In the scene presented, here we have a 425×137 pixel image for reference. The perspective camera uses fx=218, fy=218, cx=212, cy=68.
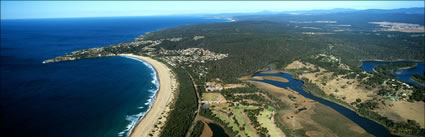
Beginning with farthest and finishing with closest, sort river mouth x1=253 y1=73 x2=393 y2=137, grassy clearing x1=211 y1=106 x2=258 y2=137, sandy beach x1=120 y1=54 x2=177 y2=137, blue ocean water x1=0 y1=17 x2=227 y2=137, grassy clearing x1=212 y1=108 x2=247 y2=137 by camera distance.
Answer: river mouth x1=253 y1=73 x2=393 y2=137 → blue ocean water x1=0 y1=17 x2=227 y2=137 → grassy clearing x1=212 y1=108 x2=247 y2=137 → sandy beach x1=120 y1=54 x2=177 y2=137 → grassy clearing x1=211 y1=106 x2=258 y2=137

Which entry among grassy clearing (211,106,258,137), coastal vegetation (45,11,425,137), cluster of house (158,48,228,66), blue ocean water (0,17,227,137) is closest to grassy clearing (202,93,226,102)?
coastal vegetation (45,11,425,137)

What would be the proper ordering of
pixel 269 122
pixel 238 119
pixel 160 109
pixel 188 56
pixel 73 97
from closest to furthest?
1. pixel 269 122
2. pixel 238 119
3. pixel 160 109
4. pixel 73 97
5. pixel 188 56

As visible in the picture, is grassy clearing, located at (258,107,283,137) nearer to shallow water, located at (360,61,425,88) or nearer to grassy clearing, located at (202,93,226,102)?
grassy clearing, located at (202,93,226,102)

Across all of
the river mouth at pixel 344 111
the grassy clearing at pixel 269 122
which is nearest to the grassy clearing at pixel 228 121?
the grassy clearing at pixel 269 122

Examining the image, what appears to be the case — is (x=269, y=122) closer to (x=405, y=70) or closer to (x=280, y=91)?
(x=280, y=91)

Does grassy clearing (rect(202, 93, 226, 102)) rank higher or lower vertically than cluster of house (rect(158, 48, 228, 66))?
lower

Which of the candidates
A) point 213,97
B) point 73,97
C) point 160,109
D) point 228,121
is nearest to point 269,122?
point 228,121

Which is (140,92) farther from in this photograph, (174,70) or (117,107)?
(174,70)

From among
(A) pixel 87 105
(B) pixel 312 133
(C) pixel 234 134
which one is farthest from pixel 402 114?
(A) pixel 87 105
